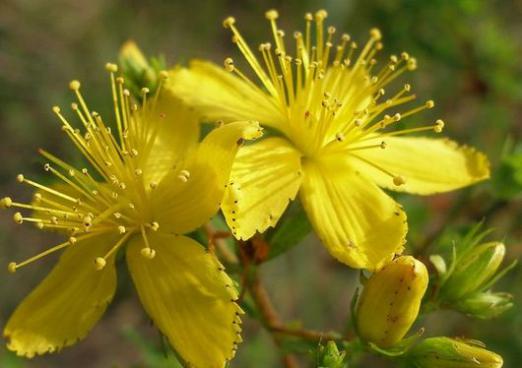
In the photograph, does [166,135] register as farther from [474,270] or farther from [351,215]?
[474,270]

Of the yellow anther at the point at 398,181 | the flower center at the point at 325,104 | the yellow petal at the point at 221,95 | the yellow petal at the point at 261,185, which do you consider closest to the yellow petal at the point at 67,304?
the yellow petal at the point at 261,185

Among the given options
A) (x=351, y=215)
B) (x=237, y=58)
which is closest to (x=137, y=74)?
(x=351, y=215)

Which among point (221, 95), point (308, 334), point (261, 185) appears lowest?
point (308, 334)

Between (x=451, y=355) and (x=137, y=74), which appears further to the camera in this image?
(x=137, y=74)

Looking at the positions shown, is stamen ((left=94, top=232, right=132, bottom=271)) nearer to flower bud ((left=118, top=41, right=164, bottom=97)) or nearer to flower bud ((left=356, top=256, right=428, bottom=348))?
flower bud ((left=118, top=41, right=164, bottom=97))

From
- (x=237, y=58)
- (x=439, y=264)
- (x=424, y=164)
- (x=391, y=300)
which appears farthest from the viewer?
(x=237, y=58)

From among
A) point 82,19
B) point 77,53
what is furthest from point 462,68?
point 82,19

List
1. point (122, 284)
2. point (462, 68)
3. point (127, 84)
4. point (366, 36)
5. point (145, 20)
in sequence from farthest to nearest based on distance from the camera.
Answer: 1. point (145, 20)
2. point (122, 284)
3. point (366, 36)
4. point (462, 68)
5. point (127, 84)

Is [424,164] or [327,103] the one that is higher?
[327,103]

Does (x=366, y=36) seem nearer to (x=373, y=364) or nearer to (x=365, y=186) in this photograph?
(x=373, y=364)
